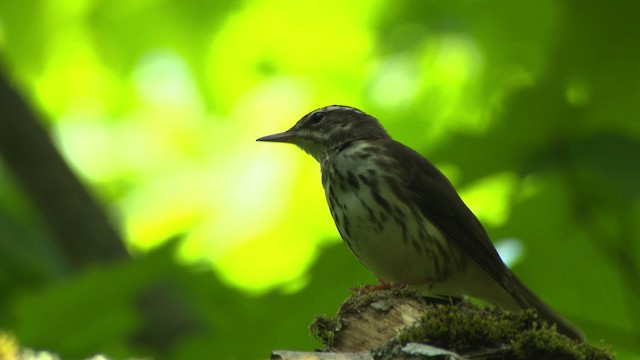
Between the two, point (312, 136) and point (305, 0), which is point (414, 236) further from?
point (305, 0)

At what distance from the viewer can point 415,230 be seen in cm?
517

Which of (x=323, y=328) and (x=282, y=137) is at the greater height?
(x=282, y=137)

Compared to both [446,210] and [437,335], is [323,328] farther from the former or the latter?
[446,210]

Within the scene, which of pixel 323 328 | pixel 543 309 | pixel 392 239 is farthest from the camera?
pixel 392 239

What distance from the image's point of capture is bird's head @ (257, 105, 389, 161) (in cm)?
609

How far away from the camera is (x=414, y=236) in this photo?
5145mm

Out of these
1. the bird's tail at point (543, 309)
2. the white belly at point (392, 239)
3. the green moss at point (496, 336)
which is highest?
the white belly at point (392, 239)

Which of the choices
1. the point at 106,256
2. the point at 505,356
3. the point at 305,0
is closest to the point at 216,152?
the point at 305,0

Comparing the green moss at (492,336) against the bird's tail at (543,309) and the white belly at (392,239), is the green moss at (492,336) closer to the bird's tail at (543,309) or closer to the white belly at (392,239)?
the bird's tail at (543,309)

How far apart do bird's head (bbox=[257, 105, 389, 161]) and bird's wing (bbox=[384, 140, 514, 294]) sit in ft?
1.59

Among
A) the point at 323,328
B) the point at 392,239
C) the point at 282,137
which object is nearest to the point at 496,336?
the point at 323,328

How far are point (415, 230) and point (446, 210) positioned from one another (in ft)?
0.84

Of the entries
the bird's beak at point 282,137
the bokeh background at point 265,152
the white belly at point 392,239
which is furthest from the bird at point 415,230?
the bird's beak at point 282,137

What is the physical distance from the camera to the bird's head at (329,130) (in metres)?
6.09
